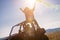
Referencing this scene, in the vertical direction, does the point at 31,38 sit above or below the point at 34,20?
below

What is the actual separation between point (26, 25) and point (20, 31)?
53 cm

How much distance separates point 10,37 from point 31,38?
45.2 inches

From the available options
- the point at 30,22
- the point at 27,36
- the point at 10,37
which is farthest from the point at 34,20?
the point at 10,37

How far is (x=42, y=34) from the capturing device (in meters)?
11.2

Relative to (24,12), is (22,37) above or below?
below

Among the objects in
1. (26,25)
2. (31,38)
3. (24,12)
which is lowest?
(31,38)

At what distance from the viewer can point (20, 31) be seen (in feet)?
36.4

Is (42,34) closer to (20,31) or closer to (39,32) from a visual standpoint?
(39,32)

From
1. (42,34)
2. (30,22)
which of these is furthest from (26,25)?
(42,34)

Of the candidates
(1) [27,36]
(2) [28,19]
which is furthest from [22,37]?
(2) [28,19]

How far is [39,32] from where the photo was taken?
11078 millimetres

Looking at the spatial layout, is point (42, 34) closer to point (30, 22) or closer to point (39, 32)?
point (39, 32)

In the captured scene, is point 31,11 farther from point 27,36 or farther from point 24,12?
point 27,36

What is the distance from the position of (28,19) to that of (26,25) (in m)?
0.34
